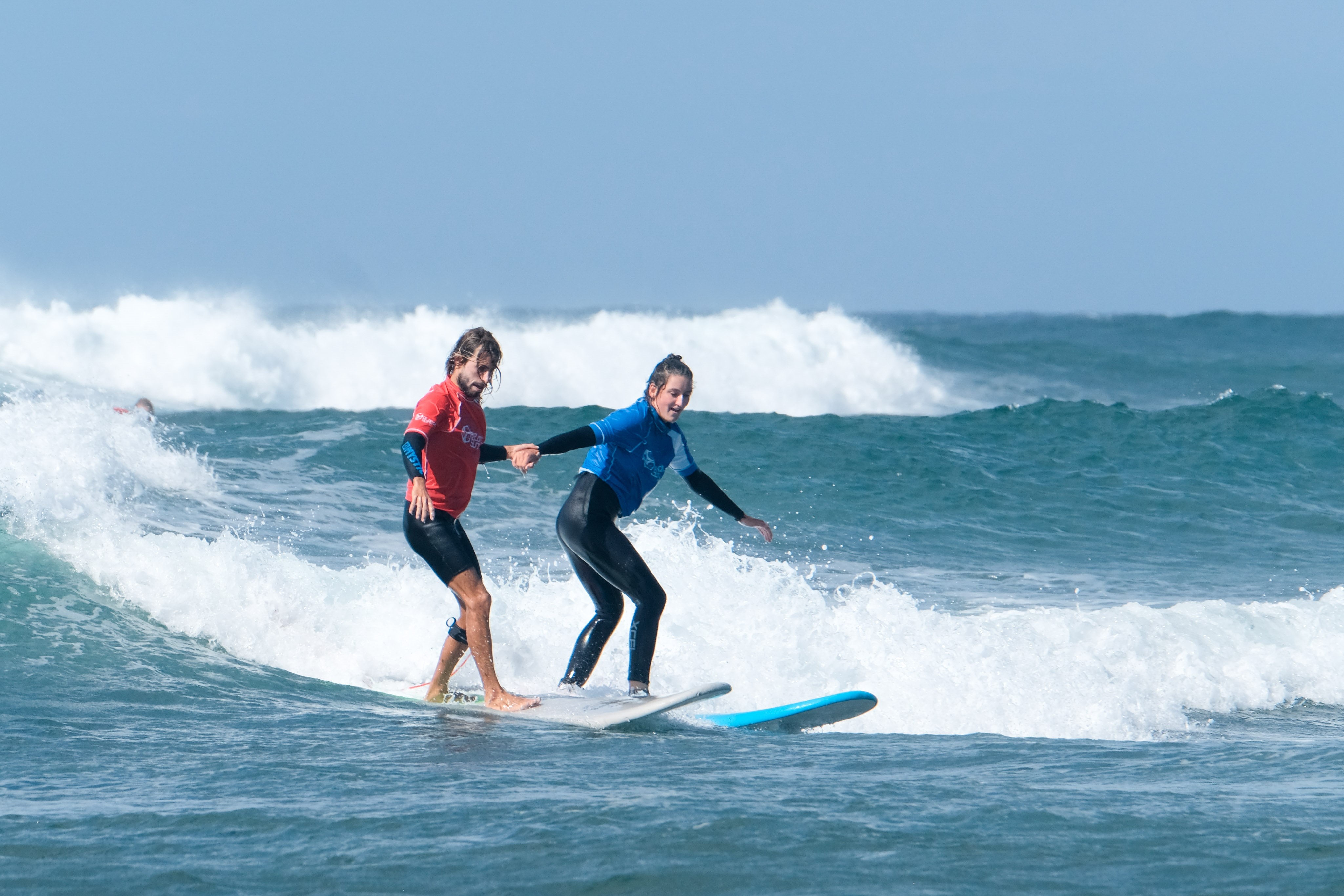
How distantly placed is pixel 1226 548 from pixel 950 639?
19.1 ft

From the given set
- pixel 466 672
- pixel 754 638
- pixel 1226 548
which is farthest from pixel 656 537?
pixel 1226 548

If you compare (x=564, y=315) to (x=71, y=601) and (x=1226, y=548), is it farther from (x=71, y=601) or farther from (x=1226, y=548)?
(x=71, y=601)

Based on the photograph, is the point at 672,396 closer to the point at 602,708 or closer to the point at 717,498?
the point at 717,498

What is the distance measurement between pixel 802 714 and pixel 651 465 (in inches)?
52.4

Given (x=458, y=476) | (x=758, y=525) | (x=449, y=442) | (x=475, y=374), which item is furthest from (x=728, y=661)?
(x=475, y=374)

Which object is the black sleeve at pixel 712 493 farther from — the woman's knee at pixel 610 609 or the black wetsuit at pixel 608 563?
the woman's knee at pixel 610 609

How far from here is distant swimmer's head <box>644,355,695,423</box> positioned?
549 cm

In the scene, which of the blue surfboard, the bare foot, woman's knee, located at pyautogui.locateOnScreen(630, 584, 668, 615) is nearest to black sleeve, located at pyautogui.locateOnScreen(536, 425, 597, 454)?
woman's knee, located at pyautogui.locateOnScreen(630, 584, 668, 615)

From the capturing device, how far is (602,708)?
548 centimetres

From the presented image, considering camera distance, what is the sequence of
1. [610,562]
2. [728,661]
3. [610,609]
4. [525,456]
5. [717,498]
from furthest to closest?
[728,661], [717,498], [610,609], [610,562], [525,456]

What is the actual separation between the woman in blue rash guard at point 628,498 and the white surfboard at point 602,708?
7.4 inches

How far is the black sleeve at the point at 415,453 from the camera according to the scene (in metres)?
5.25

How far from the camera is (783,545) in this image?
11.0 meters

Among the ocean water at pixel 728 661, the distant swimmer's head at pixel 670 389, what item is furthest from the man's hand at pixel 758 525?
the ocean water at pixel 728 661
